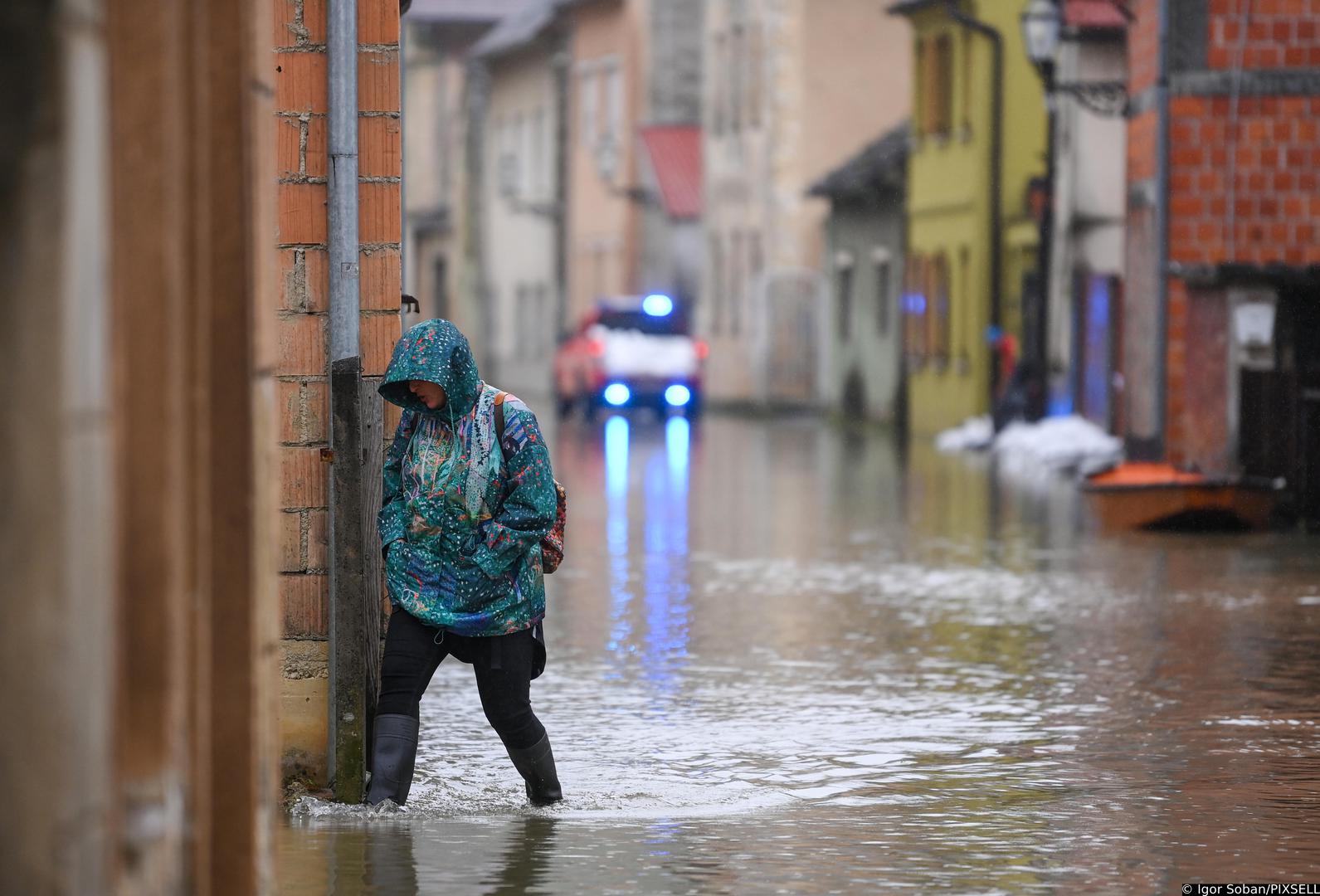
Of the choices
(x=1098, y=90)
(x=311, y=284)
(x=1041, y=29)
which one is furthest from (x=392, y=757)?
(x=1041, y=29)

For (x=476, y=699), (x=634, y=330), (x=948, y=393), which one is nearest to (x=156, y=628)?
(x=476, y=699)

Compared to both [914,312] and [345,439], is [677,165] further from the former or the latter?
[345,439]

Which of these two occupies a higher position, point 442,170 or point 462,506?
point 442,170

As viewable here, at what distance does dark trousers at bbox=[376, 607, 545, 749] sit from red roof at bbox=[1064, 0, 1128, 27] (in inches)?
981

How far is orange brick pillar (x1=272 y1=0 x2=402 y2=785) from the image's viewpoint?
8.46 metres

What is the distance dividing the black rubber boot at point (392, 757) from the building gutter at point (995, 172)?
28441 mm

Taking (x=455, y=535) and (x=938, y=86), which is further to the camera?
(x=938, y=86)

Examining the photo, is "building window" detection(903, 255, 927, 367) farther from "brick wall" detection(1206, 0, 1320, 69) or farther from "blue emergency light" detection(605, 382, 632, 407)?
"brick wall" detection(1206, 0, 1320, 69)

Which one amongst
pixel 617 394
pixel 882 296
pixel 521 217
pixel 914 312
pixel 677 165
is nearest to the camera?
pixel 914 312

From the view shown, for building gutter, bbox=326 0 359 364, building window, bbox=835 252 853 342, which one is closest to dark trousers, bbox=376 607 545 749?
building gutter, bbox=326 0 359 364

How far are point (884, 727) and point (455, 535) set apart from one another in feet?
9.34

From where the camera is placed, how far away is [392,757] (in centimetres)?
820

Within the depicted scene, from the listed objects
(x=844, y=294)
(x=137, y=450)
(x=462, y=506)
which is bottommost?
(x=462, y=506)

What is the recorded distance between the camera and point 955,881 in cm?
725
